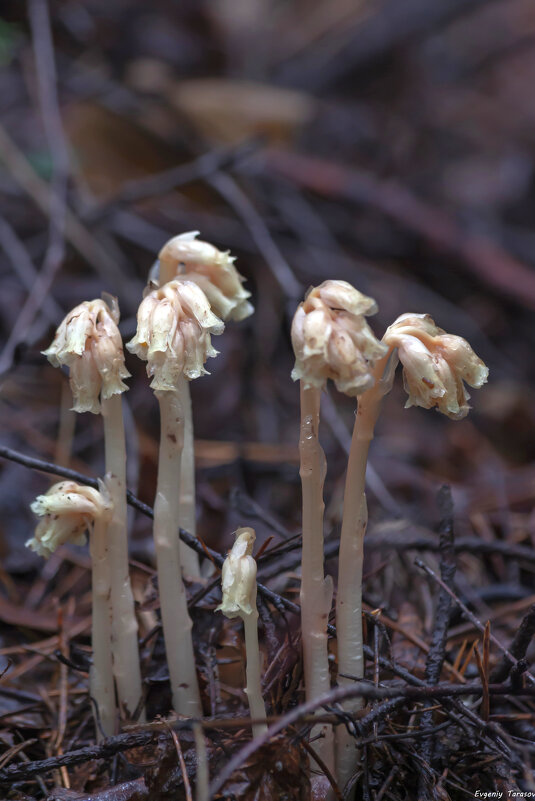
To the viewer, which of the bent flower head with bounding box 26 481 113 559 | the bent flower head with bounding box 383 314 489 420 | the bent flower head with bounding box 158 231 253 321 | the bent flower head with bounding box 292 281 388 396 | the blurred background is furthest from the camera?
the blurred background

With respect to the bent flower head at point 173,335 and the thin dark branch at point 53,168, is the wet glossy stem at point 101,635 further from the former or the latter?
the thin dark branch at point 53,168

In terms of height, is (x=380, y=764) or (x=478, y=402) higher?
(x=478, y=402)

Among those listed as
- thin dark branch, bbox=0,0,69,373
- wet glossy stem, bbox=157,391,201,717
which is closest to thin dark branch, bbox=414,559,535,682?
wet glossy stem, bbox=157,391,201,717

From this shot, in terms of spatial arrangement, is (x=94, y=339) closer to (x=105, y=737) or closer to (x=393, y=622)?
(x=105, y=737)

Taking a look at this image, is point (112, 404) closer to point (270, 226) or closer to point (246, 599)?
point (246, 599)

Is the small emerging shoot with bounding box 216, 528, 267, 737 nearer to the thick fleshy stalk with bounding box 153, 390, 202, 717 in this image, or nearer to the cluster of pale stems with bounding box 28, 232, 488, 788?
the cluster of pale stems with bounding box 28, 232, 488, 788

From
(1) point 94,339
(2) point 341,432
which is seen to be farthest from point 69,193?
(1) point 94,339
